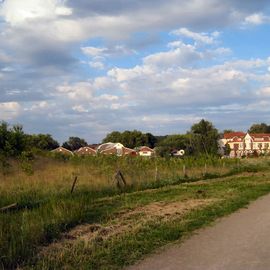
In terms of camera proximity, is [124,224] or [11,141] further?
[11,141]

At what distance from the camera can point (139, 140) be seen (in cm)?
14125

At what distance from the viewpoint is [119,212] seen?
13.0 meters

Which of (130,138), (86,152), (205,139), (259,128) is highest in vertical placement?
(259,128)

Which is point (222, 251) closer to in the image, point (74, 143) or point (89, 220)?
point (89, 220)

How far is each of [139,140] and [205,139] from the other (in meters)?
49.4

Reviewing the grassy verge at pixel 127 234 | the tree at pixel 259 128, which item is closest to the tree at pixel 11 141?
the grassy verge at pixel 127 234

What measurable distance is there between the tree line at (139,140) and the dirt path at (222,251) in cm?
1304

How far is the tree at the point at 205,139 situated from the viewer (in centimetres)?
8875

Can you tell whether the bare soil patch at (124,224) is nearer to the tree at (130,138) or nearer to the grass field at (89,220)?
the grass field at (89,220)

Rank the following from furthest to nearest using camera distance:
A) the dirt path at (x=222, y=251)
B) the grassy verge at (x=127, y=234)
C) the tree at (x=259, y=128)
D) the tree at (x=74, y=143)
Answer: the tree at (x=259, y=128), the tree at (x=74, y=143), the grassy verge at (x=127, y=234), the dirt path at (x=222, y=251)

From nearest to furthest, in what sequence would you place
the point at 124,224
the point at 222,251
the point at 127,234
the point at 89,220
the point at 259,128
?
the point at 222,251
the point at 127,234
the point at 124,224
the point at 89,220
the point at 259,128

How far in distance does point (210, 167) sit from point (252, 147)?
363 feet

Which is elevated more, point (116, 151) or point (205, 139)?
point (205, 139)

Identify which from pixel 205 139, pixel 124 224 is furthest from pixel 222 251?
pixel 205 139
